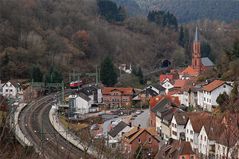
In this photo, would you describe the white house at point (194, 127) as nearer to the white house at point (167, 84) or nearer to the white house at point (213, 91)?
the white house at point (213, 91)

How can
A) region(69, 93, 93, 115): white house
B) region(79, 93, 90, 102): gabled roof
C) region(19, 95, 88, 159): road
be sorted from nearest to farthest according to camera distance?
1. region(19, 95, 88, 159): road
2. region(69, 93, 93, 115): white house
3. region(79, 93, 90, 102): gabled roof

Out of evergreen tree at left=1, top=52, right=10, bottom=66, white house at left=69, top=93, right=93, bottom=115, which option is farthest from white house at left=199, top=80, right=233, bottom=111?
evergreen tree at left=1, top=52, right=10, bottom=66

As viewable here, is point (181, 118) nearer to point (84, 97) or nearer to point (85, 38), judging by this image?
point (84, 97)

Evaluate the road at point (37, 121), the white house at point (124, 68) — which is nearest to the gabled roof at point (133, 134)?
the road at point (37, 121)

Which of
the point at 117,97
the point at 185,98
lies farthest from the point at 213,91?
the point at 117,97

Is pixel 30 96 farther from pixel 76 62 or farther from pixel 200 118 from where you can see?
pixel 200 118

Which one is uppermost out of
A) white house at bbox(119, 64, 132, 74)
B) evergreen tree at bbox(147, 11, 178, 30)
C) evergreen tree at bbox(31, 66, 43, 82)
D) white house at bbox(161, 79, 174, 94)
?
evergreen tree at bbox(147, 11, 178, 30)

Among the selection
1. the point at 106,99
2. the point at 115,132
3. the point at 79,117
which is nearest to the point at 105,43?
the point at 106,99

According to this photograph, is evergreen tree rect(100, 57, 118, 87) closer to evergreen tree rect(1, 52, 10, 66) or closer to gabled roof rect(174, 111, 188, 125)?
evergreen tree rect(1, 52, 10, 66)
